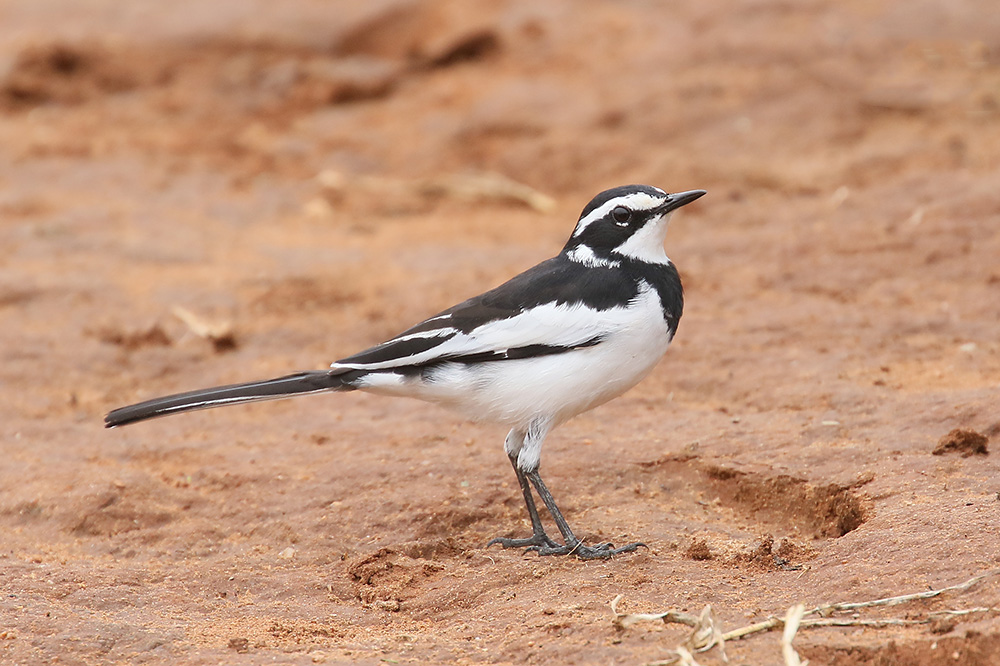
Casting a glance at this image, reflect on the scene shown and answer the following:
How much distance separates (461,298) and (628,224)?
9.38 feet

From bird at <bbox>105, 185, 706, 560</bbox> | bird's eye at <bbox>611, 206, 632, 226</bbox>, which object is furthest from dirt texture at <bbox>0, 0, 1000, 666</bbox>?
bird's eye at <bbox>611, 206, 632, 226</bbox>

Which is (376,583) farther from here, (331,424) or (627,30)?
(627,30)

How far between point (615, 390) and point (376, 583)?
1.34m

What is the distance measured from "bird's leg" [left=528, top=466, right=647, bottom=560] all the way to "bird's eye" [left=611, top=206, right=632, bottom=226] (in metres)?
1.23

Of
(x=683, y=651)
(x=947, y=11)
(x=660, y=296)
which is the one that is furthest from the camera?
(x=947, y=11)

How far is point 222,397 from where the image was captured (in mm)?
5137

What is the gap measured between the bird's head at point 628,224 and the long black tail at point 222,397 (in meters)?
1.35

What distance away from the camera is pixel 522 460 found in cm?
510

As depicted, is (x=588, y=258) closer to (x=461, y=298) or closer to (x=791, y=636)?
(x=791, y=636)

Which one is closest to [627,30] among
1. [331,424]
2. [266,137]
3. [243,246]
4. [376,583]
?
[266,137]

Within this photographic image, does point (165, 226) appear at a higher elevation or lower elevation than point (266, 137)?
lower

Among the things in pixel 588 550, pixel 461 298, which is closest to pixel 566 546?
pixel 588 550

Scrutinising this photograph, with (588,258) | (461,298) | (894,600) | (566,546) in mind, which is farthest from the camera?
(461,298)

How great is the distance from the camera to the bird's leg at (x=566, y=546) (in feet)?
15.8
